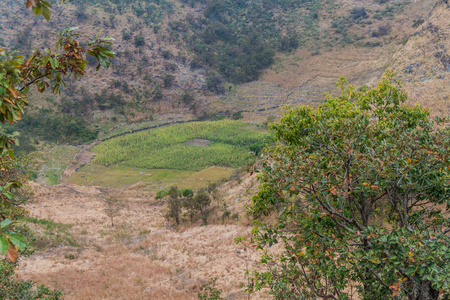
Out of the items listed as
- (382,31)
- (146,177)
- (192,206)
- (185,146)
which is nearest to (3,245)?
(192,206)

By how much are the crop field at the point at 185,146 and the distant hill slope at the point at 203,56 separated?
5.56m

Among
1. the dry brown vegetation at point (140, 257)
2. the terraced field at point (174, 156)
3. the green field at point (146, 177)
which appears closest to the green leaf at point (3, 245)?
the dry brown vegetation at point (140, 257)

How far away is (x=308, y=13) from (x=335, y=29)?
10195 millimetres

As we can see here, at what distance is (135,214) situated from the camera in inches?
838

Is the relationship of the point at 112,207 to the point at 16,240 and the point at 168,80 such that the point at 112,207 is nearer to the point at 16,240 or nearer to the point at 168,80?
the point at 16,240

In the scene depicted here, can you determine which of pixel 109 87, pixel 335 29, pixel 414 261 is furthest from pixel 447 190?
pixel 335 29

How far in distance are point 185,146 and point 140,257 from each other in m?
26.3

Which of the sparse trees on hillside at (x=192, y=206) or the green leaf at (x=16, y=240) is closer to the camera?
the green leaf at (x=16, y=240)

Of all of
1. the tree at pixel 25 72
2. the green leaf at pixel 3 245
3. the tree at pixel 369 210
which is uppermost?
the tree at pixel 25 72

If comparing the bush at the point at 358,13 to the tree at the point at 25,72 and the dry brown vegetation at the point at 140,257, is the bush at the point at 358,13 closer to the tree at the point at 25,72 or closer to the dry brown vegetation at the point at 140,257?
the dry brown vegetation at the point at 140,257

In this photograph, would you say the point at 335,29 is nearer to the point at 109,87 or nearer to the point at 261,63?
the point at 261,63

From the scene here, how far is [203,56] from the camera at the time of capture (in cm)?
6006

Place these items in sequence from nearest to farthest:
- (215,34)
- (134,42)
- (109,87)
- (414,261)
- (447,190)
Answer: (414,261) < (447,190) < (109,87) < (134,42) < (215,34)

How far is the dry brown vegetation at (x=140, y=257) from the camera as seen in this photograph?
9312 millimetres
